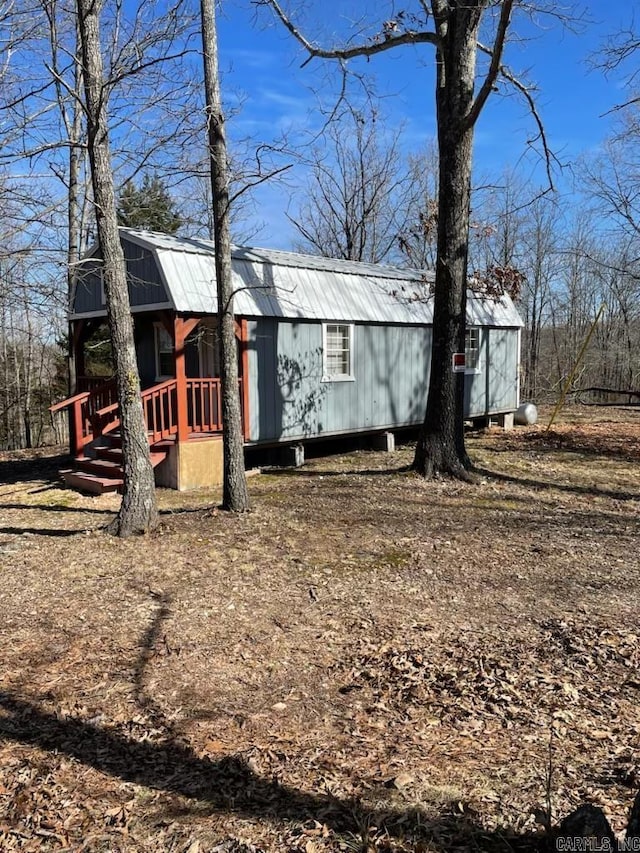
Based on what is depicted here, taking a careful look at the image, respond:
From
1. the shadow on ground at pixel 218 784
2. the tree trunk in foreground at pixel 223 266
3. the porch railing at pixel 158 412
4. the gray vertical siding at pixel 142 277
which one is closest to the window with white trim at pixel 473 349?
the porch railing at pixel 158 412

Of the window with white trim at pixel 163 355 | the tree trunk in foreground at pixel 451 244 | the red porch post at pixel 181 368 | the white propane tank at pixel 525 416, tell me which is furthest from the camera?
the white propane tank at pixel 525 416

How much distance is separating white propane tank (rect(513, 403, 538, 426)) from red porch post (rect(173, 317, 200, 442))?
1059 centimetres

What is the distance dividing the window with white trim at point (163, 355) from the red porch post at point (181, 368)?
2397 mm

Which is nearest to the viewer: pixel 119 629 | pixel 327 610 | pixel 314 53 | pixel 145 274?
pixel 119 629

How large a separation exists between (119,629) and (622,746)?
3.36m

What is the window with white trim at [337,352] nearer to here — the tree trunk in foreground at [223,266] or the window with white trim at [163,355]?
the window with white trim at [163,355]

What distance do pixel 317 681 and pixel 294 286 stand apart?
28.5ft

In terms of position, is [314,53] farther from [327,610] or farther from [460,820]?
[460,820]

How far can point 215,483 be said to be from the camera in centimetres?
1023

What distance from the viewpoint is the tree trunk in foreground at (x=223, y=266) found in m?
7.17

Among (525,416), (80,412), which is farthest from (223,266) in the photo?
(525,416)

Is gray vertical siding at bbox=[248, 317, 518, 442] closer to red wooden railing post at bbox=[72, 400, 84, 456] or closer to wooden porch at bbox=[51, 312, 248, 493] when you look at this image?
wooden porch at bbox=[51, 312, 248, 493]

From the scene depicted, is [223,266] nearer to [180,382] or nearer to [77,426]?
[180,382]

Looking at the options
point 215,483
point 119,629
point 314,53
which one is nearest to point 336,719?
point 119,629
